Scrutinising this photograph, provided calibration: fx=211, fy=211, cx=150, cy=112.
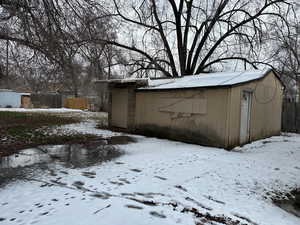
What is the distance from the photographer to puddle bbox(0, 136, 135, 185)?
14.4ft

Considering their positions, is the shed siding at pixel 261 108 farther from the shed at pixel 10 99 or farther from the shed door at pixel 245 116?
the shed at pixel 10 99

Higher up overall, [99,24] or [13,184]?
[99,24]

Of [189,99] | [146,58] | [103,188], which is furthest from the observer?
[146,58]

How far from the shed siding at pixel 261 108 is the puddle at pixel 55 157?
4029mm

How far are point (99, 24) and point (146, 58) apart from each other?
10.1 metres

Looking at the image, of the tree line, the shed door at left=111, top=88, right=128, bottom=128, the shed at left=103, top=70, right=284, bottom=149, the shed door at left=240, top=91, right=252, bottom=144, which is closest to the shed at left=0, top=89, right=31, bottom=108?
the tree line

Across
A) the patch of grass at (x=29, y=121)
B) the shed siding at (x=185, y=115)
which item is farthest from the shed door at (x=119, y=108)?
the patch of grass at (x=29, y=121)

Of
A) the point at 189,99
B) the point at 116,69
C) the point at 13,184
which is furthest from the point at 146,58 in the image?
the point at 13,184

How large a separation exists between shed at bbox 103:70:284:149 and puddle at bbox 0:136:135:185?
8.69 feet

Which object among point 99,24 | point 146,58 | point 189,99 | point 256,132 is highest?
point 146,58

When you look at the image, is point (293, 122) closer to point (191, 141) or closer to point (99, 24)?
point (191, 141)

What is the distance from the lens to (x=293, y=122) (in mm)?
11289

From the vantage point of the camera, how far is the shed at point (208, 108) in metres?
7.07

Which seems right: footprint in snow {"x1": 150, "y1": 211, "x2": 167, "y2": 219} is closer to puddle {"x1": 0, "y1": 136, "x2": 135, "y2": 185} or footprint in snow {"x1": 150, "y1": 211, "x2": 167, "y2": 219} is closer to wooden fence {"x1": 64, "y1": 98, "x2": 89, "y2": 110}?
puddle {"x1": 0, "y1": 136, "x2": 135, "y2": 185}
